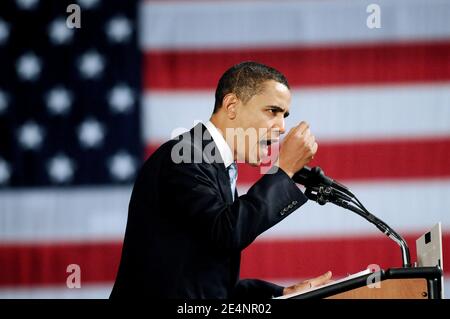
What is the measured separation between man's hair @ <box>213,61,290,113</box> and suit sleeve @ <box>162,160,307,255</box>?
12.5 inches

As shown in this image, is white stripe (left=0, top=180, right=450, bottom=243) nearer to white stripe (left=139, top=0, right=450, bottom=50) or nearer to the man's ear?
white stripe (left=139, top=0, right=450, bottom=50)

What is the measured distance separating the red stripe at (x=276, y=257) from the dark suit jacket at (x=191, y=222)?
163cm

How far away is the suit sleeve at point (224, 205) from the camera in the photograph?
174cm

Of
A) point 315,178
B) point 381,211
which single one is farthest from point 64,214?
point 315,178

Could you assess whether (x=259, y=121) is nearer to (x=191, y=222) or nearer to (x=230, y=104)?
(x=230, y=104)

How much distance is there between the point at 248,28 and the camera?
3715mm

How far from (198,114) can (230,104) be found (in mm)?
1578

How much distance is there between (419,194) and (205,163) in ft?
6.47

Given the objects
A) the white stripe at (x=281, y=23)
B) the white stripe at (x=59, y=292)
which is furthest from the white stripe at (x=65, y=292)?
the white stripe at (x=281, y=23)

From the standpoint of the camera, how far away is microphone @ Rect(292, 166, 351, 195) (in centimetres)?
185

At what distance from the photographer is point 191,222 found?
1807mm

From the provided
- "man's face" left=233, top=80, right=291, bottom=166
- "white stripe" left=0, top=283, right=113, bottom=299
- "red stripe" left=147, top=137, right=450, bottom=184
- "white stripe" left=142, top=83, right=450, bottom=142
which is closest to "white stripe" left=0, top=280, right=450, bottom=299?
"white stripe" left=0, top=283, right=113, bottom=299
